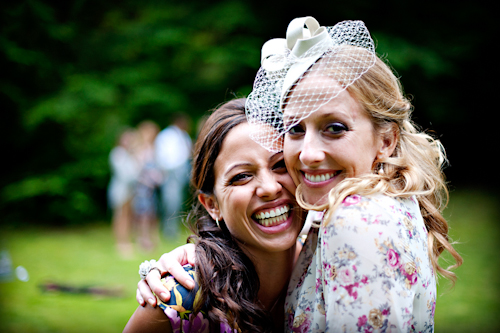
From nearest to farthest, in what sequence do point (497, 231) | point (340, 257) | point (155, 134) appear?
point (340, 257) → point (497, 231) → point (155, 134)

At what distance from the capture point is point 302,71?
6.59 feet

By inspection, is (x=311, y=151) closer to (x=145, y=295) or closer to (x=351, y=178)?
(x=351, y=178)

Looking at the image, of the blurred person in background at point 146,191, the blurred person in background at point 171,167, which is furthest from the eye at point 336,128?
the blurred person in background at point 171,167

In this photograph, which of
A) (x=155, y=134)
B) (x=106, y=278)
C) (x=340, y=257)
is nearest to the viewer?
(x=340, y=257)

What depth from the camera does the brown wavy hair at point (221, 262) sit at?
2154 millimetres

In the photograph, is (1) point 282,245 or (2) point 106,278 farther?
(2) point 106,278

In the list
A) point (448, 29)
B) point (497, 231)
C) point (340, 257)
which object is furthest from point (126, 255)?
point (448, 29)

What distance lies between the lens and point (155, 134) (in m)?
10.0

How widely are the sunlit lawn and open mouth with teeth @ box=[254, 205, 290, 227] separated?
1799 mm

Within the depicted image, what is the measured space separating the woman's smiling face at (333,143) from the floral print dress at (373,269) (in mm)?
234

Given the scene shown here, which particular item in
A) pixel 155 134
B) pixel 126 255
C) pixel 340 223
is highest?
pixel 155 134

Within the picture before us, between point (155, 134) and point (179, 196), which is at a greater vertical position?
point (155, 134)

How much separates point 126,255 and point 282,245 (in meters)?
7.12

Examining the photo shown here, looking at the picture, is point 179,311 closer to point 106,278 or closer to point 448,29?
point 106,278
